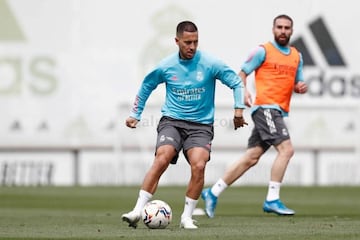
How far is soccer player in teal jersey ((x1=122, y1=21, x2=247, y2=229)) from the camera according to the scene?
13.2 meters

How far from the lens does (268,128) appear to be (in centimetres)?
1597

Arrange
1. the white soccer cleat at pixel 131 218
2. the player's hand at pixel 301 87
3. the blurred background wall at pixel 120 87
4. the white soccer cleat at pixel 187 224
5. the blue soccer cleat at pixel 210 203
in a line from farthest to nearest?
1. the blurred background wall at pixel 120 87
2. the player's hand at pixel 301 87
3. the blue soccer cleat at pixel 210 203
4. the white soccer cleat at pixel 187 224
5. the white soccer cleat at pixel 131 218

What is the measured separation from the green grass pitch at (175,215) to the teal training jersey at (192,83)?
121cm

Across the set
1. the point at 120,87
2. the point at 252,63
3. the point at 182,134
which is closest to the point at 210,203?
the point at 252,63

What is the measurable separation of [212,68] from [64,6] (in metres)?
16.0

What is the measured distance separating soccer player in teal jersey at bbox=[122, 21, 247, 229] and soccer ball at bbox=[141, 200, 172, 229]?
0.29m

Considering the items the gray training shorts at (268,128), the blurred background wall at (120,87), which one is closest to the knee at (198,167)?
the gray training shorts at (268,128)

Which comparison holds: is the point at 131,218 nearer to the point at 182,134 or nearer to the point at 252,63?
the point at 182,134

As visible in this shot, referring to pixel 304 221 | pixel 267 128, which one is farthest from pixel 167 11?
pixel 304 221

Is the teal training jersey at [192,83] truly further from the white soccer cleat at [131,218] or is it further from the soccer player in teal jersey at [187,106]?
the white soccer cleat at [131,218]

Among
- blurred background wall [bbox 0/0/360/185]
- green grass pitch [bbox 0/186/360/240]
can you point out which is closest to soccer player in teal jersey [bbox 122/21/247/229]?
green grass pitch [bbox 0/186/360/240]

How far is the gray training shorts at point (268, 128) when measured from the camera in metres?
15.9

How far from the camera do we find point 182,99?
44.0ft

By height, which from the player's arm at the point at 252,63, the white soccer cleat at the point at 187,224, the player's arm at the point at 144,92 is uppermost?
the player's arm at the point at 252,63
